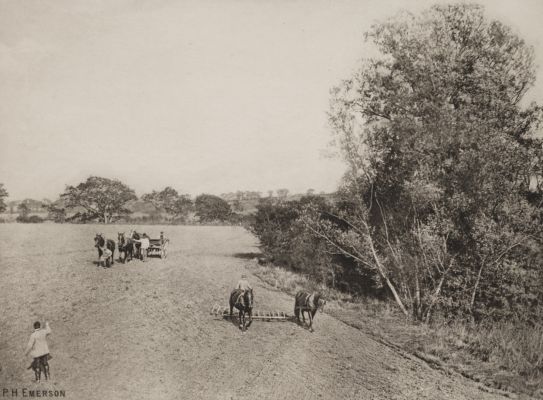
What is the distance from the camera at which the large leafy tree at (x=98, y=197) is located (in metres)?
56.8

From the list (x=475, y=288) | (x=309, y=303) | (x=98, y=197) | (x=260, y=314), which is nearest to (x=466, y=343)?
(x=475, y=288)

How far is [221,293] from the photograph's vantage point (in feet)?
67.1

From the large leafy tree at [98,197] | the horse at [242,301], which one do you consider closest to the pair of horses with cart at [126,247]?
the horse at [242,301]

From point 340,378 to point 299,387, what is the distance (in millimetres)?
1349

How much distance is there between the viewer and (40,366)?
398 inches

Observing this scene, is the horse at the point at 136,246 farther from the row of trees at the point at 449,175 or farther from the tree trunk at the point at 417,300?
the tree trunk at the point at 417,300

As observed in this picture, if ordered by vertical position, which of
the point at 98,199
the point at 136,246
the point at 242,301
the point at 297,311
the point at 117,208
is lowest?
the point at 297,311

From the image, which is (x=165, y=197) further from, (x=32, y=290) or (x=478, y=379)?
Result: (x=478, y=379)

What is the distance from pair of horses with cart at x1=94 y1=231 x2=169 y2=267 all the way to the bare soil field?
175cm

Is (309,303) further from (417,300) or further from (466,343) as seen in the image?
(417,300)

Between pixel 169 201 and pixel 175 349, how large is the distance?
66.4 m

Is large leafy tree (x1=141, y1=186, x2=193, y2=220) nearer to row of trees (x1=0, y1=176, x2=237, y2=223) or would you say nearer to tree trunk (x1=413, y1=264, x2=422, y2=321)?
row of trees (x1=0, y1=176, x2=237, y2=223)

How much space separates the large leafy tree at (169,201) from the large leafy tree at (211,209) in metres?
2.80

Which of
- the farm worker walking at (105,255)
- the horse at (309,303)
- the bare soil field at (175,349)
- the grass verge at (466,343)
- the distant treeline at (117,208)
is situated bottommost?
the grass verge at (466,343)
